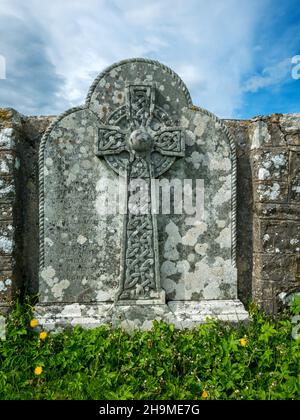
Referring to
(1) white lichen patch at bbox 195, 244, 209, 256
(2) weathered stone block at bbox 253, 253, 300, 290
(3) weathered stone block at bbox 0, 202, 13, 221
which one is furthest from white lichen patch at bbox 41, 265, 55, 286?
(2) weathered stone block at bbox 253, 253, 300, 290

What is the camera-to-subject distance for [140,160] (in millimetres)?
3861

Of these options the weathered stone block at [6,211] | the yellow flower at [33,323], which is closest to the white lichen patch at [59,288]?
the yellow flower at [33,323]

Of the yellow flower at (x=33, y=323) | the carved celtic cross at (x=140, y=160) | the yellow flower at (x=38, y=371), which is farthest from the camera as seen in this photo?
the carved celtic cross at (x=140, y=160)

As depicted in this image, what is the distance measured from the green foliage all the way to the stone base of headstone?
0.10m

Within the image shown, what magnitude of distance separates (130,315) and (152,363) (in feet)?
2.05

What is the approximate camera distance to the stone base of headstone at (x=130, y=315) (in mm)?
3654

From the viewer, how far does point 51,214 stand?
3.82m

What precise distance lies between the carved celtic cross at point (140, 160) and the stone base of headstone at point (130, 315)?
0.37 ft

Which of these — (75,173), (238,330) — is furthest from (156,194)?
(238,330)

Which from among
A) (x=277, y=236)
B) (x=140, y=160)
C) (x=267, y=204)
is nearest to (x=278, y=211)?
(x=267, y=204)

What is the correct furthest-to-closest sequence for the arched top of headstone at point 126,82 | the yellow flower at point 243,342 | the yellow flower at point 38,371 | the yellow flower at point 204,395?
1. the arched top of headstone at point 126,82
2. the yellow flower at point 243,342
3. the yellow flower at point 38,371
4. the yellow flower at point 204,395

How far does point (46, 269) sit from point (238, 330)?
2.01m

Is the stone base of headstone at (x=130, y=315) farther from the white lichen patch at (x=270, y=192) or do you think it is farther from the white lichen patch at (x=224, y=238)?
the white lichen patch at (x=270, y=192)

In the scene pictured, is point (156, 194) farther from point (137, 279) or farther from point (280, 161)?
point (280, 161)
